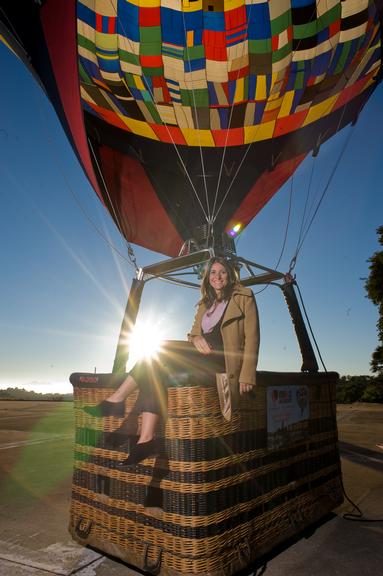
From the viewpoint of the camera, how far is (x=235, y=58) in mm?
6500

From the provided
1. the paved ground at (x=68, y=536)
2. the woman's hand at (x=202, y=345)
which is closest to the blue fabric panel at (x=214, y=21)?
the woman's hand at (x=202, y=345)

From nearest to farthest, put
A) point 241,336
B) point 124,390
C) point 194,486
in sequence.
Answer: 1. point 194,486
2. point 124,390
3. point 241,336

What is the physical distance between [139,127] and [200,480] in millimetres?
6924

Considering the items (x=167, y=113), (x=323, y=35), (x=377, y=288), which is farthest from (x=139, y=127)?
(x=377, y=288)

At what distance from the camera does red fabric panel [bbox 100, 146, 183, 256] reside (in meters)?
7.88

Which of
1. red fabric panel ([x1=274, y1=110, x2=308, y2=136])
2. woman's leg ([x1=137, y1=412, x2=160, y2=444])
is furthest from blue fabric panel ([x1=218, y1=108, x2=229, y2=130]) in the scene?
woman's leg ([x1=137, y1=412, x2=160, y2=444])

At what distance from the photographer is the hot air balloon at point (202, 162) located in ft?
7.48

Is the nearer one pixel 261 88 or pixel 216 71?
pixel 216 71

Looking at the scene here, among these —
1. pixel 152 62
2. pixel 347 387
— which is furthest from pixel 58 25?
pixel 347 387

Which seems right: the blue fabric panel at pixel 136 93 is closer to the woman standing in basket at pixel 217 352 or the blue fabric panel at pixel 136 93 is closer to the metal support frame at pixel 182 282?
the metal support frame at pixel 182 282

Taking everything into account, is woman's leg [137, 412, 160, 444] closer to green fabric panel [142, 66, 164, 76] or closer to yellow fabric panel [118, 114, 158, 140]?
green fabric panel [142, 66, 164, 76]

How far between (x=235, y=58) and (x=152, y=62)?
1379 millimetres

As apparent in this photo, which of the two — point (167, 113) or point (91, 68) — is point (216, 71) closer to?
point (167, 113)

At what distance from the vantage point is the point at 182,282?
22.5ft
